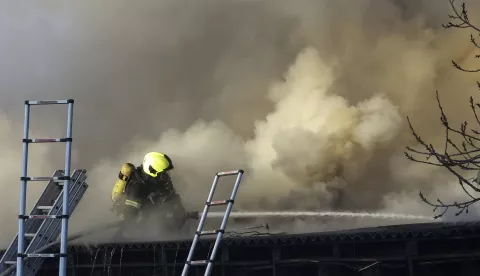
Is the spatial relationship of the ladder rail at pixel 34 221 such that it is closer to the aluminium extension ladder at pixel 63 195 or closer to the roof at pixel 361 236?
the aluminium extension ladder at pixel 63 195

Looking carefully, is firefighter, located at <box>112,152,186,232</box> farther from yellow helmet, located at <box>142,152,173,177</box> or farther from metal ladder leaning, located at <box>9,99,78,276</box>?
metal ladder leaning, located at <box>9,99,78,276</box>

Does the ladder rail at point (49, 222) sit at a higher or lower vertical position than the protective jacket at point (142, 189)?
lower

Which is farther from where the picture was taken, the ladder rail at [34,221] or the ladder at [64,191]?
the ladder rail at [34,221]

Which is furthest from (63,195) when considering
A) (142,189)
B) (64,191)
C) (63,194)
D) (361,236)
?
(142,189)

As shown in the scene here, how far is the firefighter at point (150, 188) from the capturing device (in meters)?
8.59

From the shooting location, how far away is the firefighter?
859 centimetres

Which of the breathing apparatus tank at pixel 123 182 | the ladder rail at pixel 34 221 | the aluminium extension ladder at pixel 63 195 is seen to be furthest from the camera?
the breathing apparatus tank at pixel 123 182

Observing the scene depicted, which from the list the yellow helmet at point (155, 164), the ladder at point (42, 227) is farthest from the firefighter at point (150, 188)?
the ladder at point (42, 227)

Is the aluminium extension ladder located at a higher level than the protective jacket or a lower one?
lower

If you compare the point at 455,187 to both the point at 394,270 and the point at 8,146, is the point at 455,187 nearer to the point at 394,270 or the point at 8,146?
the point at 394,270

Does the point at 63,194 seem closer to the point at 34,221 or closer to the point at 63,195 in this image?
the point at 63,195

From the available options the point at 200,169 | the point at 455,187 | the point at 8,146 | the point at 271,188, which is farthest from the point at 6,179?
the point at 455,187

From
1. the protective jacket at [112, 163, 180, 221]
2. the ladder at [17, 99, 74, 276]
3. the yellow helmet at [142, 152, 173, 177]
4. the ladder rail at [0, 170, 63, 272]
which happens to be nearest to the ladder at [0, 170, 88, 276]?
the ladder rail at [0, 170, 63, 272]

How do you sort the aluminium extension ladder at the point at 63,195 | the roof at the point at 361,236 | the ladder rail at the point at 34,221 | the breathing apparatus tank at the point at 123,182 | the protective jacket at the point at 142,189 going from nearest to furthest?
the aluminium extension ladder at the point at 63,195
the roof at the point at 361,236
the ladder rail at the point at 34,221
the protective jacket at the point at 142,189
the breathing apparatus tank at the point at 123,182
